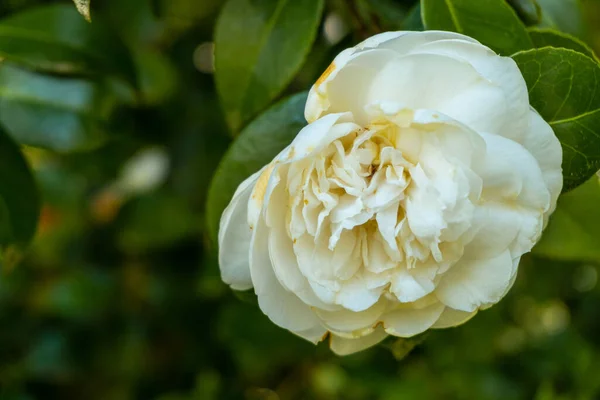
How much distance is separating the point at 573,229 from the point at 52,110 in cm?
66

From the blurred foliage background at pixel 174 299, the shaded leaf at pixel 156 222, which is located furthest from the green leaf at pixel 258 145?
the shaded leaf at pixel 156 222

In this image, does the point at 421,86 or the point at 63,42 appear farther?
the point at 63,42

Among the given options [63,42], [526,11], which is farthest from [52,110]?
[526,11]

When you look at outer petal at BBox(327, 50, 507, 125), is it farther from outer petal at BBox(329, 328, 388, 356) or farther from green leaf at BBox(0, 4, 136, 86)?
green leaf at BBox(0, 4, 136, 86)

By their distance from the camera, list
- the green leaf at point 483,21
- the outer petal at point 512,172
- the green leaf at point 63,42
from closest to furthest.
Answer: the outer petal at point 512,172 < the green leaf at point 483,21 < the green leaf at point 63,42

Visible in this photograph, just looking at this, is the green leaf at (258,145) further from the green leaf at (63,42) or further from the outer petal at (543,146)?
the green leaf at (63,42)

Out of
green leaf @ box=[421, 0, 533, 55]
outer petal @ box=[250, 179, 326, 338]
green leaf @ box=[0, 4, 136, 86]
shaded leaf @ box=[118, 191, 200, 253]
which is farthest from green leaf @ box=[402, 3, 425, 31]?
shaded leaf @ box=[118, 191, 200, 253]

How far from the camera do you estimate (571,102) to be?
527 mm

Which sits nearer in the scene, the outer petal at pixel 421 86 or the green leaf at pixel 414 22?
the outer petal at pixel 421 86

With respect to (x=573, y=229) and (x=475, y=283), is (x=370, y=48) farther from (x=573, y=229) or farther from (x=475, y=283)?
(x=573, y=229)

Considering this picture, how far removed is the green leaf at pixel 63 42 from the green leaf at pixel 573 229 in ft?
1.76

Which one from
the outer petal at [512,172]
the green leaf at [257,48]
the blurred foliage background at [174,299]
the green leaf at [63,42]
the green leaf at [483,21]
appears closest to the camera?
the outer petal at [512,172]

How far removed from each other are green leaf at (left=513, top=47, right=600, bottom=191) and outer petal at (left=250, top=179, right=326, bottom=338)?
0.73ft

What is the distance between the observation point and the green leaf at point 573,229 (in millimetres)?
690
